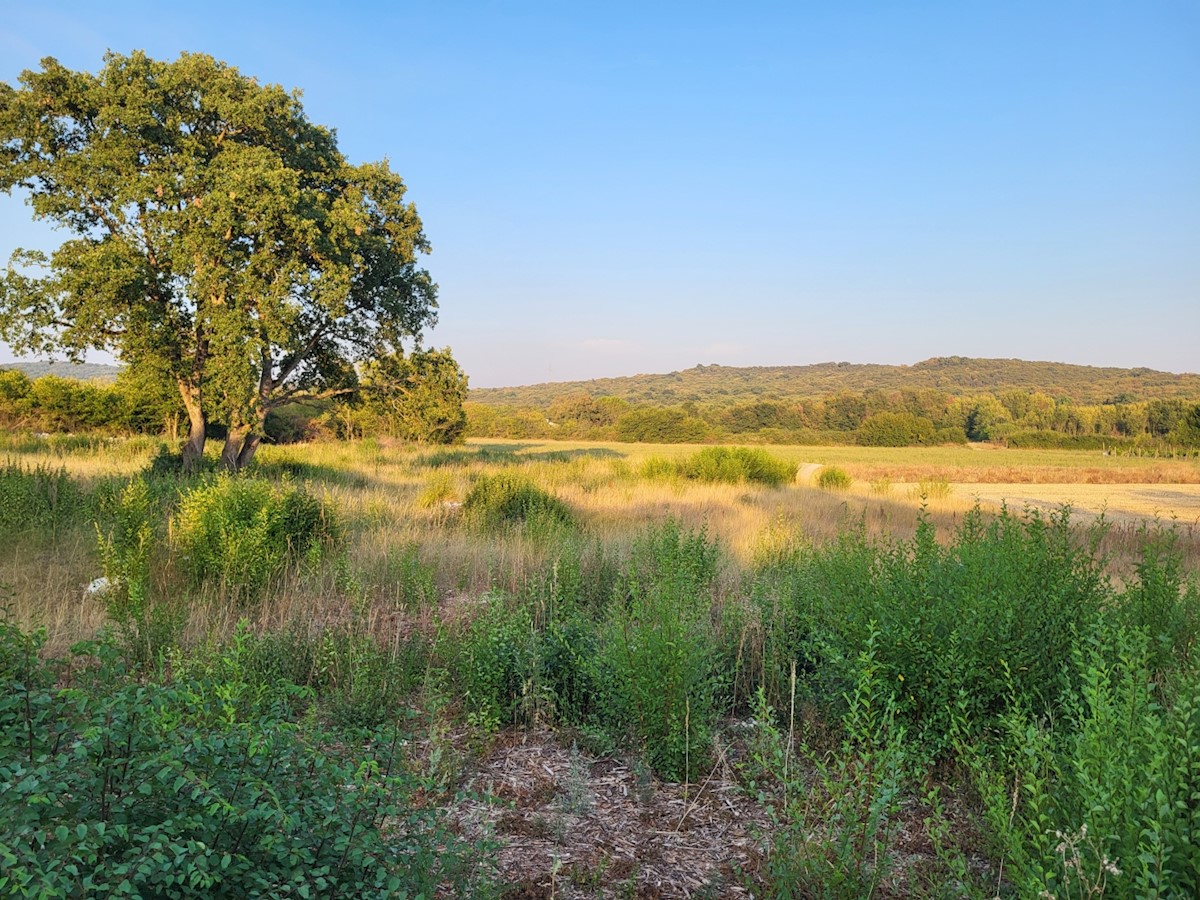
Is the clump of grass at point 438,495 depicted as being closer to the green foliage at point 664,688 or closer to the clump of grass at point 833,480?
the green foliage at point 664,688

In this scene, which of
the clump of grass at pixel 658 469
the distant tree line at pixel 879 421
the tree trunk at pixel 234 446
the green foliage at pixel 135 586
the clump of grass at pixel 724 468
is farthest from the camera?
the distant tree line at pixel 879 421

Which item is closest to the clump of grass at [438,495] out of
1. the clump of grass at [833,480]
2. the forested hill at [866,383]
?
the clump of grass at [833,480]

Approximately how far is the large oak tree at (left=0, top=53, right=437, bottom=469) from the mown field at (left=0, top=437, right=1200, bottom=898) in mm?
6538

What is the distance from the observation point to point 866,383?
155625 millimetres

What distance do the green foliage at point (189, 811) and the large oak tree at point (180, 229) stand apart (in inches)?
521

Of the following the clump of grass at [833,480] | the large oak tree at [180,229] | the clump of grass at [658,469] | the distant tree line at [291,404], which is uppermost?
the large oak tree at [180,229]

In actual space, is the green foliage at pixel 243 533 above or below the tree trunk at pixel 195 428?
below

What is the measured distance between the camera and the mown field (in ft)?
6.84

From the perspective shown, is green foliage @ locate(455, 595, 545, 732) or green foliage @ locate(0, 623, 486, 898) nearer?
green foliage @ locate(0, 623, 486, 898)

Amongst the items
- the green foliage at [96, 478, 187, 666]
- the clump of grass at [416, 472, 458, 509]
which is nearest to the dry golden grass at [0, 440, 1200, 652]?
the clump of grass at [416, 472, 458, 509]

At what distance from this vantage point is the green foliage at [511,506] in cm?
1099

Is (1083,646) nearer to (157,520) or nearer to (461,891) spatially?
(461,891)

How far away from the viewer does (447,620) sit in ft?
19.4

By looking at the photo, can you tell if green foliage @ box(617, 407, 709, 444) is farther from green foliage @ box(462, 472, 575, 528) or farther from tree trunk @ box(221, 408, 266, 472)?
green foliage @ box(462, 472, 575, 528)
